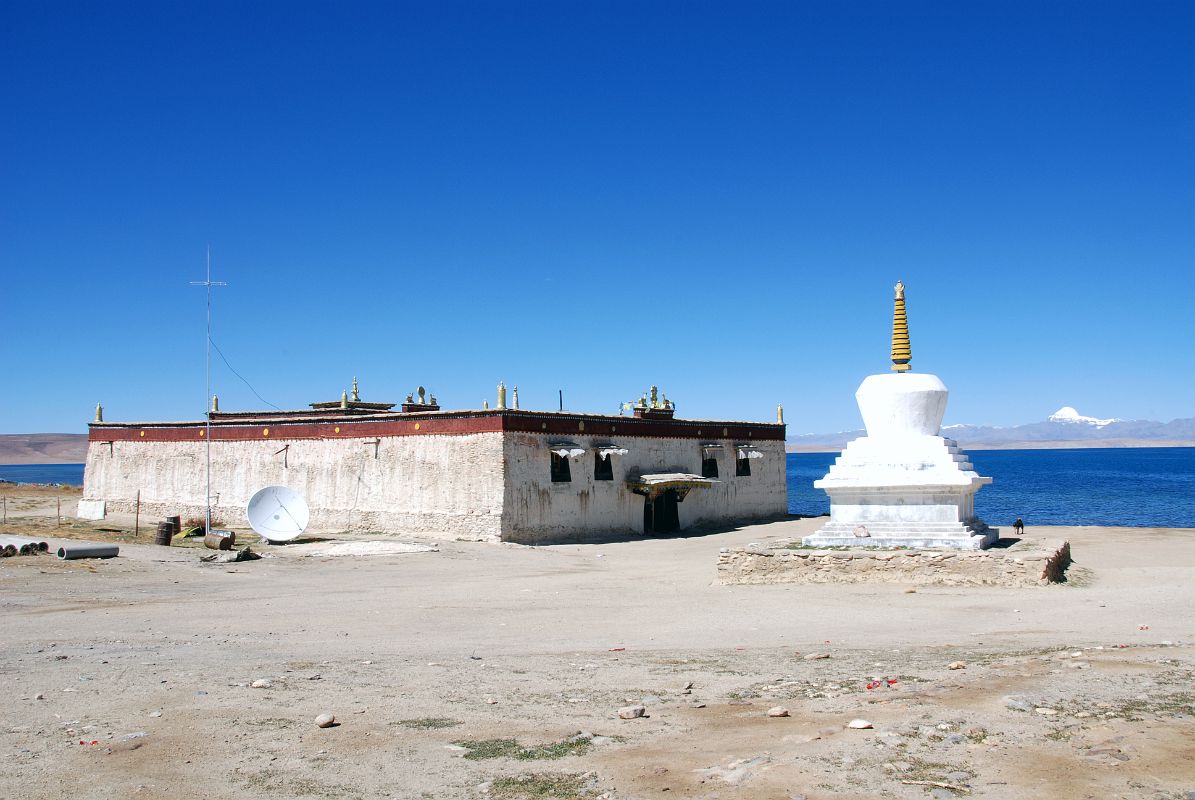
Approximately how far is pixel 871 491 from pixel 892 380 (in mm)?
2600

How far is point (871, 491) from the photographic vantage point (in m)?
21.6

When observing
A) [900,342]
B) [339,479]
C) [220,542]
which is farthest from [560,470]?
[900,342]

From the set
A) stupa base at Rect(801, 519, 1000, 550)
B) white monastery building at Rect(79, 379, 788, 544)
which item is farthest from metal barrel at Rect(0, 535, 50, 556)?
stupa base at Rect(801, 519, 1000, 550)

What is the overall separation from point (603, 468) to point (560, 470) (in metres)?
2.10

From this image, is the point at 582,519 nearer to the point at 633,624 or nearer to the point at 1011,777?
the point at 633,624

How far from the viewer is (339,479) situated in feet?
116

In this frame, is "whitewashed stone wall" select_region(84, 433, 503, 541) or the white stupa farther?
"whitewashed stone wall" select_region(84, 433, 503, 541)

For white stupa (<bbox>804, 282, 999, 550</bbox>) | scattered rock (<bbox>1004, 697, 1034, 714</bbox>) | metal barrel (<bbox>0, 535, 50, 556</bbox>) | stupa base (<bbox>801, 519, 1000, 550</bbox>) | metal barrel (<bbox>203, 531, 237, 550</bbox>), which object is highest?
white stupa (<bbox>804, 282, 999, 550</bbox>)

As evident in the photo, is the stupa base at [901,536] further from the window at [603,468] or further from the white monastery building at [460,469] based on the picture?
the window at [603,468]

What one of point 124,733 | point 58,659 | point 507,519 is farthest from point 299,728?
point 507,519

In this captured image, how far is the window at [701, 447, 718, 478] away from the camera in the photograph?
39719 mm

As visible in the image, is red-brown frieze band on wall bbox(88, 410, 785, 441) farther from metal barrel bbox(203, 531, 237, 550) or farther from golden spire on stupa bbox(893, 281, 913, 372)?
golden spire on stupa bbox(893, 281, 913, 372)

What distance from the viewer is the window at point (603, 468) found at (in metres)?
34.8

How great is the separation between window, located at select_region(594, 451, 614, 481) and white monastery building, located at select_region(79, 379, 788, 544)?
3 cm
